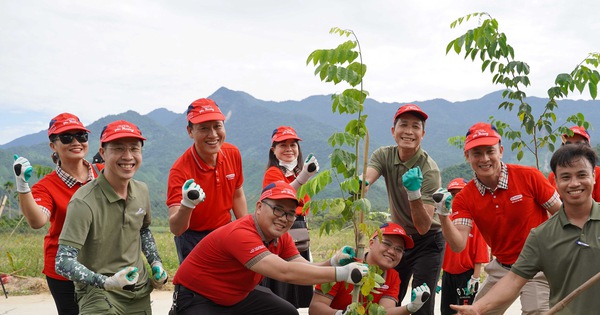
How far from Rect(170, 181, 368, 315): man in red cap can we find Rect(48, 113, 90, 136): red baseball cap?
1361mm

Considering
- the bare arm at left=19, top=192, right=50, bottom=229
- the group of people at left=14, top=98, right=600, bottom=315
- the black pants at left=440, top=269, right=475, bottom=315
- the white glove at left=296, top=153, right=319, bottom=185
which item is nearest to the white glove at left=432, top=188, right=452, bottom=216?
the group of people at left=14, top=98, right=600, bottom=315

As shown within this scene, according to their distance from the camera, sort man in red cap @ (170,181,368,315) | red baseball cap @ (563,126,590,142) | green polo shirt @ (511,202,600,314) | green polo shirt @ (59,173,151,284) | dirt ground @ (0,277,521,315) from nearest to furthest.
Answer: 1. green polo shirt @ (511,202,600,314)
2. green polo shirt @ (59,173,151,284)
3. man in red cap @ (170,181,368,315)
4. red baseball cap @ (563,126,590,142)
5. dirt ground @ (0,277,521,315)

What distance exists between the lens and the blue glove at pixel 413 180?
4.16m

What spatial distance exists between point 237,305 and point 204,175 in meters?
1.07

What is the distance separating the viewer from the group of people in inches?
147

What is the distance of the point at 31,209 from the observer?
438cm

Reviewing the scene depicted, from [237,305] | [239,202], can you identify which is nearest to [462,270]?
[239,202]

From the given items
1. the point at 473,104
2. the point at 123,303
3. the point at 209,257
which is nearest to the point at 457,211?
the point at 209,257

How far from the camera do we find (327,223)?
13.7ft

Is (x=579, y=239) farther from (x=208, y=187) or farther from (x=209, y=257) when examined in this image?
(x=208, y=187)

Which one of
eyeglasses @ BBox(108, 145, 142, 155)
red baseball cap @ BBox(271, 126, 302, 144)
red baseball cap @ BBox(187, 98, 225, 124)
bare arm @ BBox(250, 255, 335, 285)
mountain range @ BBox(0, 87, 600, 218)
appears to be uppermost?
mountain range @ BBox(0, 87, 600, 218)

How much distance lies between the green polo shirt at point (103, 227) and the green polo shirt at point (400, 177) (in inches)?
80.6

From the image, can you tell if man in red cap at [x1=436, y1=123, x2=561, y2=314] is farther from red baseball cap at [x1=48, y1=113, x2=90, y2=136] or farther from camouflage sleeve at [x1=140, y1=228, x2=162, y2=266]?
red baseball cap at [x1=48, y1=113, x2=90, y2=136]

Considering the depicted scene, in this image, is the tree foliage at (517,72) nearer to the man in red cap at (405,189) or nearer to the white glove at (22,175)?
the man in red cap at (405,189)
